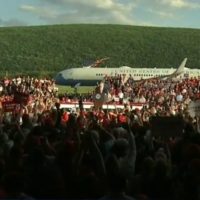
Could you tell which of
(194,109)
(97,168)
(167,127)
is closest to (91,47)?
(194,109)

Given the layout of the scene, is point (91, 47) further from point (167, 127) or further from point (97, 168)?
point (97, 168)

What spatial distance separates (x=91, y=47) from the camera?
463 feet

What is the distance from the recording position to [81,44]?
470 ft

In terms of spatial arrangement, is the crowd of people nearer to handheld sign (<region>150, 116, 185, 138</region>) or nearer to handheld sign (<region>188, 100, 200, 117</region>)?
handheld sign (<region>150, 116, 185, 138</region>)

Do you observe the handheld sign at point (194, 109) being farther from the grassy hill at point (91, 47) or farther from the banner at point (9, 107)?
the grassy hill at point (91, 47)

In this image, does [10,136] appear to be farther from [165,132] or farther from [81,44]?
[81,44]

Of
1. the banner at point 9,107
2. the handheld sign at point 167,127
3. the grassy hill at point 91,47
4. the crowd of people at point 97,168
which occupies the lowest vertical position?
the crowd of people at point 97,168

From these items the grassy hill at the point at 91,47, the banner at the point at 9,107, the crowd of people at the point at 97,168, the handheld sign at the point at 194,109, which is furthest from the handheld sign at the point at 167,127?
the grassy hill at the point at 91,47

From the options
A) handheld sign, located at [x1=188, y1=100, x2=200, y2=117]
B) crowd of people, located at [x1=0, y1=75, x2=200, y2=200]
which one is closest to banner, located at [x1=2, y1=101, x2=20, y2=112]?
handheld sign, located at [x1=188, y1=100, x2=200, y2=117]

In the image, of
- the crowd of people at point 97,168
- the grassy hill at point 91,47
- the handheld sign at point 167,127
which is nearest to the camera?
the crowd of people at point 97,168

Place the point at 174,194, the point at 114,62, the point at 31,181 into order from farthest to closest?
the point at 114,62 < the point at 31,181 < the point at 174,194

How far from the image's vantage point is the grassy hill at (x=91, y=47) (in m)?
131

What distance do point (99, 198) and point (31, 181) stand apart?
0.94 m

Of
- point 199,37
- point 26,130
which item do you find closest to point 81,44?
point 199,37
